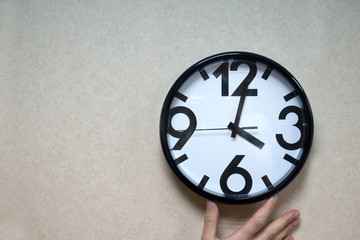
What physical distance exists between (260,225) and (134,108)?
635 mm

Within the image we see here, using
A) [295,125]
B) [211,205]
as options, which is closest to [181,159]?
[211,205]

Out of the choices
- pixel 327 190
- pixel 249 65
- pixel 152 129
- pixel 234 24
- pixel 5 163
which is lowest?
pixel 5 163

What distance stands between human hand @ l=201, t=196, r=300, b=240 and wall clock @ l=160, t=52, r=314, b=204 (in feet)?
0.18

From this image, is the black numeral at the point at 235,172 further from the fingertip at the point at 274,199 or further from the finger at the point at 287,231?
the finger at the point at 287,231

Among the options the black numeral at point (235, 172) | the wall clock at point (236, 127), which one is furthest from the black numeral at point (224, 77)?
the black numeral at point (235, 172)

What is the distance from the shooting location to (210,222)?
3.41 ft

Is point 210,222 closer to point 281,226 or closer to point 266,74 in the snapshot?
point 281,226

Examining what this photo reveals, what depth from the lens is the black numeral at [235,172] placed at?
3.35 ft

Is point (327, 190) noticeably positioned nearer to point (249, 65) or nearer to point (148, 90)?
point (249, 65)

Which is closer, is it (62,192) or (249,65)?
(249,65)

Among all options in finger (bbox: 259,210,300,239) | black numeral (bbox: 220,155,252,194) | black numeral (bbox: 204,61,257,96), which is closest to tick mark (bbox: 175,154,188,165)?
black numeral (bbox: 220,155,252,194)

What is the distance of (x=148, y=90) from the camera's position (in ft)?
3.77

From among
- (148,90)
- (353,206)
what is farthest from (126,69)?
(353,206)

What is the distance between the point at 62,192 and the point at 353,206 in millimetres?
1120
